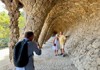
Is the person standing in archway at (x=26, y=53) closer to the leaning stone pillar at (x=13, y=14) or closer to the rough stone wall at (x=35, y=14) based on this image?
the rough stone wall at (x=35, y=14)

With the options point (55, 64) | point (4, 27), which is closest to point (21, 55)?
point (55, 64)

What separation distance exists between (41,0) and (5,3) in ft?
6.61

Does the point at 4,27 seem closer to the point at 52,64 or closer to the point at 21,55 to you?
the point at 52,64

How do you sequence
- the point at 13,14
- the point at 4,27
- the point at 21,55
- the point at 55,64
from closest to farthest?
the point at 21,55 < the point at 13,14 < the point at 55,64 < the point at 4,27

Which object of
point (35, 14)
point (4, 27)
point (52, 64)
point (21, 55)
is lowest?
point (4, 27)

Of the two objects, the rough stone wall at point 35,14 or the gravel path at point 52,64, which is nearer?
the rough stone wall at point 35,14

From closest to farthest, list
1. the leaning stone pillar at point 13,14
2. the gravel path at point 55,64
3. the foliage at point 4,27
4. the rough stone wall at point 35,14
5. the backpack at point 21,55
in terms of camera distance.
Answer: the backpack at point 21,55
the rough stone wall at point 35,14
the leaning stone pillar at point 13,14
the gravel path at point 55,64
the foliage at point 4,27

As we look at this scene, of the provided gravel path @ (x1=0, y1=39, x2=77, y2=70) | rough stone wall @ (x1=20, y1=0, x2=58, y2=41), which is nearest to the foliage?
gravel path @ (x1=0, y1=39, x2=77, y2=70)

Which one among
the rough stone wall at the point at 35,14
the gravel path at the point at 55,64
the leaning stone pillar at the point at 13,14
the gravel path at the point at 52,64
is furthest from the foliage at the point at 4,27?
the rough stone wall at the point at 35,14

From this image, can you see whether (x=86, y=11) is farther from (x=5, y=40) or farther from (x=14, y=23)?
(x=5, y=40)

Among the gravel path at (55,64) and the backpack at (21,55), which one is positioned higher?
the backpack at (21,55)

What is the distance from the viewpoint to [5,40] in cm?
3444

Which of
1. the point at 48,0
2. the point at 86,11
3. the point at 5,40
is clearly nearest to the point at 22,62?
the point at 48,0

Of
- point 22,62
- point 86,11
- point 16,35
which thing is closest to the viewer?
point 22,62
